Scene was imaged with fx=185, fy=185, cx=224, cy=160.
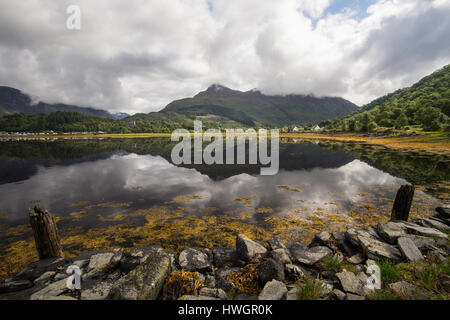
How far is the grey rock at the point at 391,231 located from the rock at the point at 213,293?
942 centimetres

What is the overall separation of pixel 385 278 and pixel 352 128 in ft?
523

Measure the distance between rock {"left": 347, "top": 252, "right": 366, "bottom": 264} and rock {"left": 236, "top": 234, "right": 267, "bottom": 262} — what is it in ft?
13.3

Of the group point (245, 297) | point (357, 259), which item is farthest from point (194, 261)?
point (357, 259)

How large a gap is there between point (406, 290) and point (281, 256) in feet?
13.8

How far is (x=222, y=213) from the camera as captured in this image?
16.6m

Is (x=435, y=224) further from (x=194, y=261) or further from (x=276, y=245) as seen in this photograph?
(x=194, y=261)

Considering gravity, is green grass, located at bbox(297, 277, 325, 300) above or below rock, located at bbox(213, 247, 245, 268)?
above

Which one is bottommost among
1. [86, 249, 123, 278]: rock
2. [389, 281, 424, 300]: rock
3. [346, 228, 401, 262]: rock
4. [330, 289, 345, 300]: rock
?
[86, 249, 123, 278]: rock

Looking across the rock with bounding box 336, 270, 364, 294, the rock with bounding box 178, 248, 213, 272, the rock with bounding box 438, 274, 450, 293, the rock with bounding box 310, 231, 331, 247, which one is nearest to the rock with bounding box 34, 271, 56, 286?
the rock with bounding box 178, 248, 213, 272

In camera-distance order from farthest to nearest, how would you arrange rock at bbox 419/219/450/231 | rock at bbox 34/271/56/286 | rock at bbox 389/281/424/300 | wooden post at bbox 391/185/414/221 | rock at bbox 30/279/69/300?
wooden post at bbox 391/185/414/221, rock at bbox 419/219/450/231, rock at bbox 34/271/56/286, rock at bbox 30/279/69/300, rock at bbox 389/281/424/300

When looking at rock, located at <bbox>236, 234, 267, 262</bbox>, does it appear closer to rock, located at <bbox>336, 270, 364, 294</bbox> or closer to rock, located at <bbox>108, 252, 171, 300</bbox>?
rock, located at <bbox>336, 270, 364, 294</bbox>

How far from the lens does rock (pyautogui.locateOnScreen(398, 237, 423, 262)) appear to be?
805 centimetres

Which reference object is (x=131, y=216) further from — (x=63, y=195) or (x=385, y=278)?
(x=385, y=278)
